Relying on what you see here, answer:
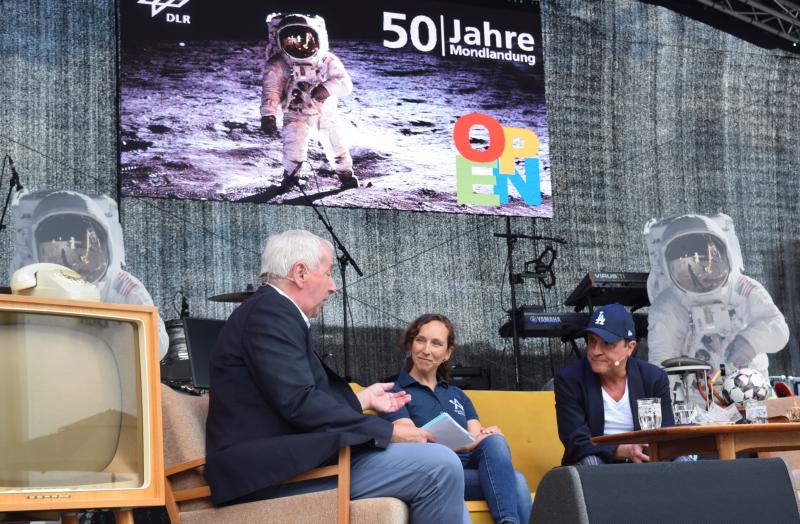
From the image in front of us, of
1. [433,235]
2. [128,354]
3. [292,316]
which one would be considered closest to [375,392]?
[292,316]

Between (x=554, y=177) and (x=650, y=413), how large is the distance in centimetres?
446

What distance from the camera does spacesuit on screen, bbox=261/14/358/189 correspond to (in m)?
6.87

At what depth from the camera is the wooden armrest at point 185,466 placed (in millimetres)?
2850

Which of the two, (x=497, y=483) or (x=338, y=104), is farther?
(x=338, y=104)

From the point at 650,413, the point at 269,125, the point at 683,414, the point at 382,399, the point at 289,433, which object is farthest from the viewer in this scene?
the point at 269,125

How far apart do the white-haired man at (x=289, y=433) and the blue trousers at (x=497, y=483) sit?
2.40 feet

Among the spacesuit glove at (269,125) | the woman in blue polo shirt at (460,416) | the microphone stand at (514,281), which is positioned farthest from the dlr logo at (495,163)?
the woman in blue polo shirt at (460,416)

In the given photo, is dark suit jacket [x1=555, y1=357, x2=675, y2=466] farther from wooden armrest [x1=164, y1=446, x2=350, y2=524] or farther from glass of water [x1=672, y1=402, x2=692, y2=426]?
wooden armrest [x1=164, y1=446, x2=350, y2=524]

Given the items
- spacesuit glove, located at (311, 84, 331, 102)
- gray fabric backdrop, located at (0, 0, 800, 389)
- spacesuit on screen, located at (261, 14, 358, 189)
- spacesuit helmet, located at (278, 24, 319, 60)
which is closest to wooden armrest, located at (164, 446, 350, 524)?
gray fabric backdrop, located at (0, 0, 800, 389)

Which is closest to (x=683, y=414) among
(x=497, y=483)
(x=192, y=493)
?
(x=497, y=483)

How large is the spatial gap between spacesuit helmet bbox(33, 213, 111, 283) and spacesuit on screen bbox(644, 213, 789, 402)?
3548 millimetres

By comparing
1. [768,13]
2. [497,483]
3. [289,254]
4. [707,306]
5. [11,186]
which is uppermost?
[768,13]

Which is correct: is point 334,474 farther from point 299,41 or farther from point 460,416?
point 299,41

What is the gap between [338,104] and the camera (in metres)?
7.04
